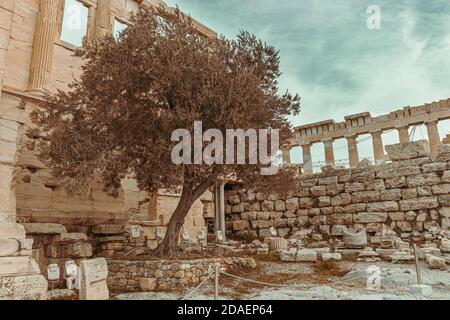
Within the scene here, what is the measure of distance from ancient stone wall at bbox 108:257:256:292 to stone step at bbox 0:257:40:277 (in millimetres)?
2748

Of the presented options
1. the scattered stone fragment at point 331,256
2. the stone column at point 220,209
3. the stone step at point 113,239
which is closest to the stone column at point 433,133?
the stone column at point 220,209

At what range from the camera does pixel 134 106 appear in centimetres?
866

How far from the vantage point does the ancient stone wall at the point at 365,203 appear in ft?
36.7

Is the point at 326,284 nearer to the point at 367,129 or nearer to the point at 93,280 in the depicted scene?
the point at 93,280

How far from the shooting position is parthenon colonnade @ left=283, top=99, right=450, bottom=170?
66.9 ft

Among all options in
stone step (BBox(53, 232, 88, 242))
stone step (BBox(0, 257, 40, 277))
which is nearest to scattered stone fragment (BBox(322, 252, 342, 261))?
stone step (BBox(53, 232, 88, 242))

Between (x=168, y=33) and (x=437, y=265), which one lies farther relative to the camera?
(x=168, y=33)

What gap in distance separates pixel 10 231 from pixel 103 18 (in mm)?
11117

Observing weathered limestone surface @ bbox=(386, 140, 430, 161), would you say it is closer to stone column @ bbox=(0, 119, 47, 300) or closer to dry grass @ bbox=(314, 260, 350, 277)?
dry grass @ bbox=(314, 260, 350, 277)

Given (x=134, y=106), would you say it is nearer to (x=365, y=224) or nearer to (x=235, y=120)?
(x=235, y=120)

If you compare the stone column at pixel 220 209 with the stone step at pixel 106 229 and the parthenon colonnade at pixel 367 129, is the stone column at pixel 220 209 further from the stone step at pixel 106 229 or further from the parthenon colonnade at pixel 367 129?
the parthenon colonnade at pixel 367 129

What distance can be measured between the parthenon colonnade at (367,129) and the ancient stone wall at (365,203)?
626 cm
